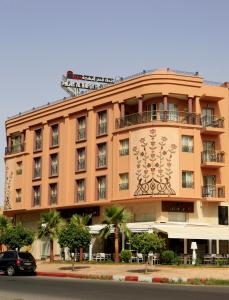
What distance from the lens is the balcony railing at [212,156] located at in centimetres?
5050

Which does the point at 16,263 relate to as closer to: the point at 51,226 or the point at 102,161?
the point at 51,226

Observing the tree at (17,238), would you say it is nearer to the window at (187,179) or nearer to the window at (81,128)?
the window at (81,128)

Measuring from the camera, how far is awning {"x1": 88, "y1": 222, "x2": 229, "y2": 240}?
1736 inches

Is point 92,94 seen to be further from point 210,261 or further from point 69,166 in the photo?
point 210,261

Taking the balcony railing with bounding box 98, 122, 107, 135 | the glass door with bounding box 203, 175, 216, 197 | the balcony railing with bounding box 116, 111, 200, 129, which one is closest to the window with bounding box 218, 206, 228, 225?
the glass door with bounding box 203, 175, 216, 197

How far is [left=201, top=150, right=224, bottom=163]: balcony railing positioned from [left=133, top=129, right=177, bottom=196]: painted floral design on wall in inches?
131

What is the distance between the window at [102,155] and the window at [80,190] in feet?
9.66

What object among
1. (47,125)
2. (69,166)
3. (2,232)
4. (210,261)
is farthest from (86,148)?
(210,261)

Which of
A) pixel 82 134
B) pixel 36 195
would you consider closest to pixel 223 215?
pixel 82 134

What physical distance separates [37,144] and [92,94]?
35.0ft

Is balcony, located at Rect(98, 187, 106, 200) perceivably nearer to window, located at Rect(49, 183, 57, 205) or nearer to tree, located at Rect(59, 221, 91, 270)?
window, located at Rect(49, 183, 57, 205)

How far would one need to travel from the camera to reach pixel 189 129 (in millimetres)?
49688

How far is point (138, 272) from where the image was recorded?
36969 millimetres

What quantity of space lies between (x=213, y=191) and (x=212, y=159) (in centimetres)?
274
